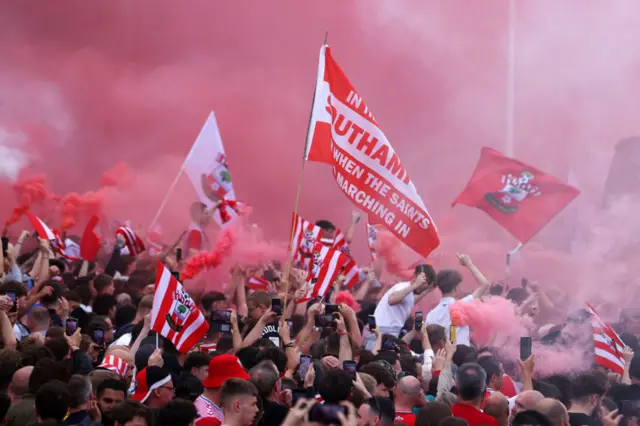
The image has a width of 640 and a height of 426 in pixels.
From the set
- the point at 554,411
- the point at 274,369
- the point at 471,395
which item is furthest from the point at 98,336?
the point at 554,411

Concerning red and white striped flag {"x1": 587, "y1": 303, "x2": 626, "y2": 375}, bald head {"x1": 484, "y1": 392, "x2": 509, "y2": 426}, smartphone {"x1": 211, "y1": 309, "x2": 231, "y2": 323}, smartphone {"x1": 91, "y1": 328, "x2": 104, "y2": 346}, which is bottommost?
smartphone {"x1": 91, "y1": 328, "x2": 104, "y2": 346}

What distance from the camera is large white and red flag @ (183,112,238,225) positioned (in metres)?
10.4

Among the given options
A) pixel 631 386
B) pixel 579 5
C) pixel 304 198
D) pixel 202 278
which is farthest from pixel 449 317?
pixel 579 5

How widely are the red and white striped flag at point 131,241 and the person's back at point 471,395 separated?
589 cm

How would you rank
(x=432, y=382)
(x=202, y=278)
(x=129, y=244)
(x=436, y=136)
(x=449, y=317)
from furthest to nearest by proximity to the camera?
(x=436, y=136)
(x=129, y=244)
(x=202, y=278)
(x=449, y=317)
(x=432, y=382)

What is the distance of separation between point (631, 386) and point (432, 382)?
53.0 inches

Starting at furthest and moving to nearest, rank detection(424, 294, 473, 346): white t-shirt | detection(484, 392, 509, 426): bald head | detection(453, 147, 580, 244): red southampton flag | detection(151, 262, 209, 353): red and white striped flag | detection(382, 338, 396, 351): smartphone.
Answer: detection(453, 147, 580, 244): red southampton flag, detection(424, 294, 473, 346): white t-shirt, detection(382, 338, 396, 351): smartphone, detection(151, 262, 209, 353): red and white striped flag, detection(484, 392, 509, 426): bald head

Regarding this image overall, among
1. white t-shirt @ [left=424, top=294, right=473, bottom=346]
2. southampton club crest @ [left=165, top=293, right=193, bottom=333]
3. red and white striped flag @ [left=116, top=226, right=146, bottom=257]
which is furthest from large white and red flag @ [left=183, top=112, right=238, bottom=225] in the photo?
southampton club crest @ [left=165, top=293, right=193, bottom=333]

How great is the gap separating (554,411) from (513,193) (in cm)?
474

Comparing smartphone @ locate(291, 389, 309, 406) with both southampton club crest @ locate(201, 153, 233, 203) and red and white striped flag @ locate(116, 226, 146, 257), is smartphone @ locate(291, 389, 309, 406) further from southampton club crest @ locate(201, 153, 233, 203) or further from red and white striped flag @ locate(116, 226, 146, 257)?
southampton club crest @ locate(201, 153, 233, 203)

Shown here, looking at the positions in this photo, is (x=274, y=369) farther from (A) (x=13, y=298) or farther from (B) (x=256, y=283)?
(B) (x=256, y=283)

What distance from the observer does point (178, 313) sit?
19.3 feet

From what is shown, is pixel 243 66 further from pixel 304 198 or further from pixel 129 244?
pixel 129 244

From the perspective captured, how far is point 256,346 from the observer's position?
5848mm
